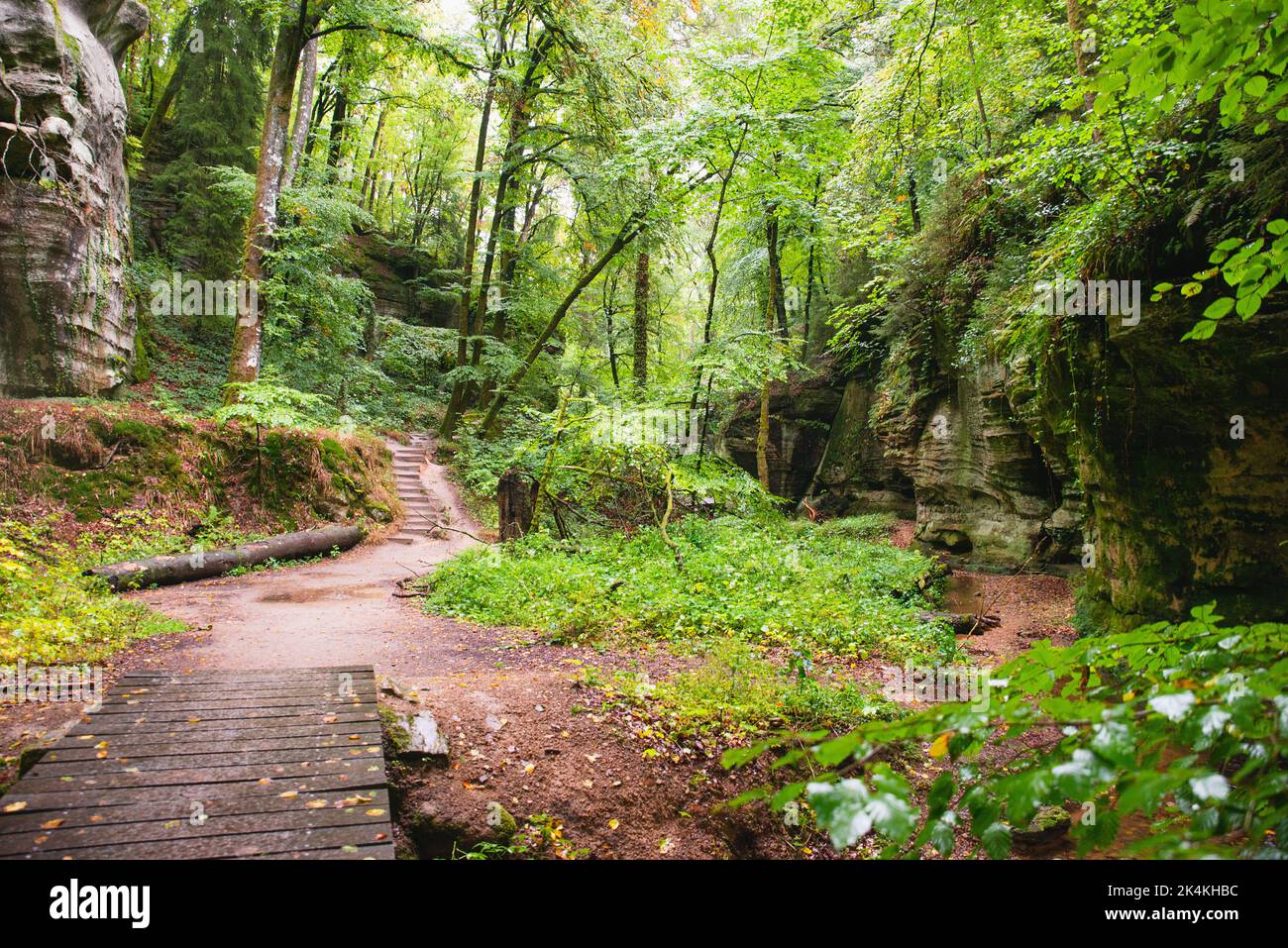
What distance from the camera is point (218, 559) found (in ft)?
31.6

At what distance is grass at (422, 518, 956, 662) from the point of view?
7.61 m

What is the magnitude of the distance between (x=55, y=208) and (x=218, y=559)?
7139 mm

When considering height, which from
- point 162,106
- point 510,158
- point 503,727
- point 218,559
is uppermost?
point 162,106

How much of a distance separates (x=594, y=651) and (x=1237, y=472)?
706 cm

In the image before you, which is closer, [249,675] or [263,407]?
[249,675]

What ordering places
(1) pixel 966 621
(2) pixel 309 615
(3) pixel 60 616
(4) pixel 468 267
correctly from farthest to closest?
(4) pixel 468 267
(1) pixel 966 621
(2) pixel 309 615
(3) pixel 60 616

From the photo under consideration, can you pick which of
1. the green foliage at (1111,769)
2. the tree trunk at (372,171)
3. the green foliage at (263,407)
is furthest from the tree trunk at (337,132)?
the green foliage at (1111,769)

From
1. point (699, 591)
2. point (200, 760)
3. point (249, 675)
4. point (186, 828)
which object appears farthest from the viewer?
point (699, 591)

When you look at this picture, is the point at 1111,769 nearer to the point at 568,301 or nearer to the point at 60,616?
the point at 60,616

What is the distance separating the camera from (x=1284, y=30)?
2.36m

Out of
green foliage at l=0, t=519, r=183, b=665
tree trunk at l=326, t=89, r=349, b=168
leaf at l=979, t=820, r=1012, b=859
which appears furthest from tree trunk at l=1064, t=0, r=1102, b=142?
tree trunk at l=326, t=89, r=349, b=168

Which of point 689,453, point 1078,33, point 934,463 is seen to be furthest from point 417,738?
point 934,463

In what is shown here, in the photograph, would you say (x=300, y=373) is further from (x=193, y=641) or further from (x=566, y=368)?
(x=193, y=641)

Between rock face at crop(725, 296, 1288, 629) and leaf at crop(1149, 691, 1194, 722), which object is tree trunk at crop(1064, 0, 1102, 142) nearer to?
rock face at crop(725, 296, 1288, 629)
